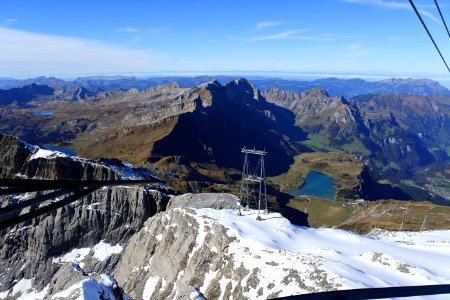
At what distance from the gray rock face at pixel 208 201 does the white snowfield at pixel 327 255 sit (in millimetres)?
9027

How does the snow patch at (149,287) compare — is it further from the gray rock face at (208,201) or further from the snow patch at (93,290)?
the gray rock face at (208,201)

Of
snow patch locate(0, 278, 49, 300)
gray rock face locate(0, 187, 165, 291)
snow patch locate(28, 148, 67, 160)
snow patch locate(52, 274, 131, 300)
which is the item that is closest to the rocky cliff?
snow patch locate(52, 274, 131, 300)

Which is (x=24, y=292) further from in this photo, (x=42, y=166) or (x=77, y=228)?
(x=42, y=166)

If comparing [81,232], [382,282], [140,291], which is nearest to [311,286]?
[382,282]

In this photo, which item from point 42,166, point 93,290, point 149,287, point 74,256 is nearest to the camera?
point 93,290

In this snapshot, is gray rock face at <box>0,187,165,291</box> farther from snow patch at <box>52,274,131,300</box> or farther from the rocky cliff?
snow patch at <box>52,274,131,300</box>

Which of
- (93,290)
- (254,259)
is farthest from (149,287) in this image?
(254,259)

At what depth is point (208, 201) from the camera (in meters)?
92.3

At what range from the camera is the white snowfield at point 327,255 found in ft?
163

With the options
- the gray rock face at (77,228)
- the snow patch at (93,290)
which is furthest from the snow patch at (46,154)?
the snow patch at (93,290)

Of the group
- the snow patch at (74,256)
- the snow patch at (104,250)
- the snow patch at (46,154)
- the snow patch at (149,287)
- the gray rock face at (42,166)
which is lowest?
the snow patch at (74,256)

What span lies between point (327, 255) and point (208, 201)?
38.4 m

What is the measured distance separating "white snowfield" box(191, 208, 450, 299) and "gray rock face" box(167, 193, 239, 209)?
9.03 m

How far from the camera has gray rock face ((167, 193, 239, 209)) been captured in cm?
8844
